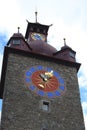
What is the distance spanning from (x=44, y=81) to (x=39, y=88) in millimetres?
788

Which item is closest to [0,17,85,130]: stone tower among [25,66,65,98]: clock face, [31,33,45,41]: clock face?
[25,66,65,98]: clock face

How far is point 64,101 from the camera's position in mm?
23703

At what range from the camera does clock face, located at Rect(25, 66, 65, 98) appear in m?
23.8

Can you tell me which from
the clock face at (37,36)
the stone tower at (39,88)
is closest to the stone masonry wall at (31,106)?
the stone tower at (39,88)

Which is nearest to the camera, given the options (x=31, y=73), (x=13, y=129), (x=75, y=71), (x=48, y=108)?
(x=13, y=129)

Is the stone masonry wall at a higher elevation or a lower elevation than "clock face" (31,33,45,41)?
lower

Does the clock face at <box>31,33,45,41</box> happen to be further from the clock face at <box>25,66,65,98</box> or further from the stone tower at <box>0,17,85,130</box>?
the clock face at <box>25,66,65,98</box>

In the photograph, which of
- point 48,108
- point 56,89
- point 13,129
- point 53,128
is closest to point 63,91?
point 56,89

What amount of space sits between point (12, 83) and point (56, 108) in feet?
10.2

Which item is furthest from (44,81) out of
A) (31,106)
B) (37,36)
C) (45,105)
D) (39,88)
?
(37,36)

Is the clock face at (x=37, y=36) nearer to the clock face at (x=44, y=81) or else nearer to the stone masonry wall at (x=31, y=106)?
the stone masonry wall at (x=31, y=106)

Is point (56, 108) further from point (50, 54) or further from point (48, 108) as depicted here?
point (50, 54)

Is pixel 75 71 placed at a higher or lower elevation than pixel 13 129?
higher

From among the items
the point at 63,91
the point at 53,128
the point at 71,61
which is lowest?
the point at 53,128
